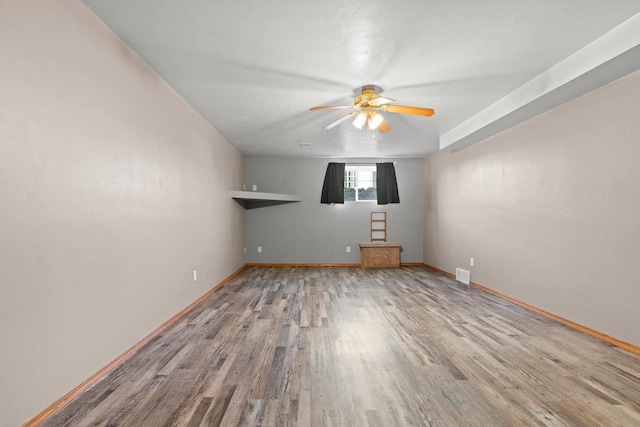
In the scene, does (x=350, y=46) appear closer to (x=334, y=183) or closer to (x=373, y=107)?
(x=373, y=107)

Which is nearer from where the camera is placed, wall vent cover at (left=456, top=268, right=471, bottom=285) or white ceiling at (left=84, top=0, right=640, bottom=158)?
white ceiling at (left=84, top=0, right=640, bottom=158)

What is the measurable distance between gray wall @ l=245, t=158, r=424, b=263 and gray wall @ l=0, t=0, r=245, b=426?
4.04 m

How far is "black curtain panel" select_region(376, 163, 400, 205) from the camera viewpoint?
7.55m

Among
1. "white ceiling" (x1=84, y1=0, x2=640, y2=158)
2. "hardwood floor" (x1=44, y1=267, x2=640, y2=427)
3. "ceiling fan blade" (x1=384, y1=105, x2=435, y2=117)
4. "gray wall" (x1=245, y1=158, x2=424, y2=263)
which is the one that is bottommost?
"hardwood floor" (x1=44, y1=267, x2=640, y2=427)

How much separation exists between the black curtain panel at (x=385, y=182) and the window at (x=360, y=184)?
0.69 ft

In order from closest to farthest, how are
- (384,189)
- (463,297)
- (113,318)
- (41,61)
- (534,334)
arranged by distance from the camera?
(41,61) < (113,318) < (534,334) < (463,297) < (384,189)

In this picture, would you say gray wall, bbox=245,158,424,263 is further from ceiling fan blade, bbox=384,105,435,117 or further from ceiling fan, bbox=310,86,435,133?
ceiling fan blade, bbox=384,105,435,117

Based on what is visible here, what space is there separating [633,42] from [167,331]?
4.43 m

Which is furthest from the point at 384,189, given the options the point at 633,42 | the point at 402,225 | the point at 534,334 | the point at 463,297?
the point at 633,42

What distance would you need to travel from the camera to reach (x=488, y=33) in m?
2.42

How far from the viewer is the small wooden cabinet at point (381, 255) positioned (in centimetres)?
735

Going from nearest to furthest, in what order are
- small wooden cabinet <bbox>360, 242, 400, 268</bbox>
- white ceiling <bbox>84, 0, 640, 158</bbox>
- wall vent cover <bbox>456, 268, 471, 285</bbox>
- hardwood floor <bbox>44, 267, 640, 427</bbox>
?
hardwood floor <bbox>44, 267, 640, 427</bbox> → white ceiling <bbox>84, 0, 640, 158</bbox> → wall vent cover <bbox>456, 268, 471, 285</bbox> → small wooden cabinet <bbox>360, 242, 400, 268</bbox>

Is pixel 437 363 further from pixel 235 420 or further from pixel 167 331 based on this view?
pixel 167 331

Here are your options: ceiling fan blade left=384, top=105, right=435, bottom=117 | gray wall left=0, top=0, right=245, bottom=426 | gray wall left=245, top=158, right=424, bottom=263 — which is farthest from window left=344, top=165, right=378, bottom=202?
gray wall left=0, top=0, right=245, bottom=426
